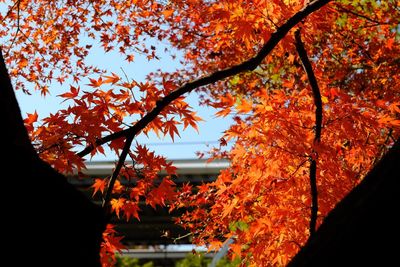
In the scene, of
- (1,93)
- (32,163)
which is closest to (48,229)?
(32,163)

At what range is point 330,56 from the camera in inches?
468

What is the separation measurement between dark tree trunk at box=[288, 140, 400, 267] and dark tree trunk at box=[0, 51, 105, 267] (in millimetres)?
966

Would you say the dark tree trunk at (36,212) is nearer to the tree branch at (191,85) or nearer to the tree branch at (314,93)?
the tree branch at (191,85)

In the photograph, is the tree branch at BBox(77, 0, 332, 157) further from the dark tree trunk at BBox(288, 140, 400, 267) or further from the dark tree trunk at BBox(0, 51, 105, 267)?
the dark tree trunk at BBox(288, 140, 400, 267)

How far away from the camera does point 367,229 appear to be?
165 cm

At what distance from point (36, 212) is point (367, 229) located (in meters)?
1.32

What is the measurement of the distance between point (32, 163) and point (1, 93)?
37cm

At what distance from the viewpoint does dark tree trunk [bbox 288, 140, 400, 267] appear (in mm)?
1624

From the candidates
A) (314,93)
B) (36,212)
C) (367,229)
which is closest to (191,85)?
(314,93)

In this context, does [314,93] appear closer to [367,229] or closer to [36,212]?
[367,229]

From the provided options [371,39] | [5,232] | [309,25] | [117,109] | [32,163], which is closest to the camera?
[5,232]

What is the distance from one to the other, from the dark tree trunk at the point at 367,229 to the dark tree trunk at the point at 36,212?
3.17 ft

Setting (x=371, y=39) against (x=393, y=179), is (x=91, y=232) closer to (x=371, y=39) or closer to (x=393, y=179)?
(x=393, y=179)

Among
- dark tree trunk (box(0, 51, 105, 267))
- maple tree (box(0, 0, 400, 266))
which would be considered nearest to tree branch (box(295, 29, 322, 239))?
maple tree (box(0, 0, 400, 266))
